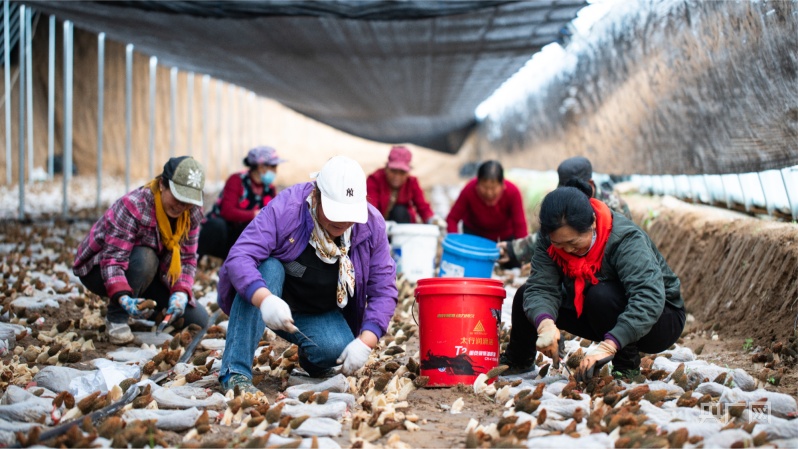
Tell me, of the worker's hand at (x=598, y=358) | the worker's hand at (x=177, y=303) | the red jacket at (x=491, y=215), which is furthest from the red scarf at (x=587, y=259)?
the red jacket at (x=491, y=215)

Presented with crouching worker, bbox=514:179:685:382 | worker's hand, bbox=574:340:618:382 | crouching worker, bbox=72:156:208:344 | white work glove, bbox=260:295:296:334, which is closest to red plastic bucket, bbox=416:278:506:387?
crouching worker, bbox=514:179:685:382

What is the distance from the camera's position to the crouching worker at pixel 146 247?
382 cm

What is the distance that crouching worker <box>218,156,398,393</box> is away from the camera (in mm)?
2969

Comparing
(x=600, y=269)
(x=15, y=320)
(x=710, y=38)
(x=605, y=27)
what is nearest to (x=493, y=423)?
(x=600, y=269)

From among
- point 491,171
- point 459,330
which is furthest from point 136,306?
point 491,171

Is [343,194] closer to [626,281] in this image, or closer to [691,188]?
[626,281]

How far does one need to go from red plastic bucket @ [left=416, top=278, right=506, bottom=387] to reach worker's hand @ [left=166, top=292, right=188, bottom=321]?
1337mm

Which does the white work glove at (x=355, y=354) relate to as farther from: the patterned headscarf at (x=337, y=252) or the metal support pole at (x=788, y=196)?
the metal support pole at (x=788, y=196)

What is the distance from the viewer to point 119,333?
159 inches

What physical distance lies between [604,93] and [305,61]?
3.16 metres

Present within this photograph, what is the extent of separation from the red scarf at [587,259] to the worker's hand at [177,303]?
1838 mm

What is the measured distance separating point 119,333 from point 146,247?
0.44 m

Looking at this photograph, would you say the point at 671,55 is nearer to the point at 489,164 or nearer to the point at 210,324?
the point at 489,164

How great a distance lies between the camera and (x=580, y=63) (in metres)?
8.05
